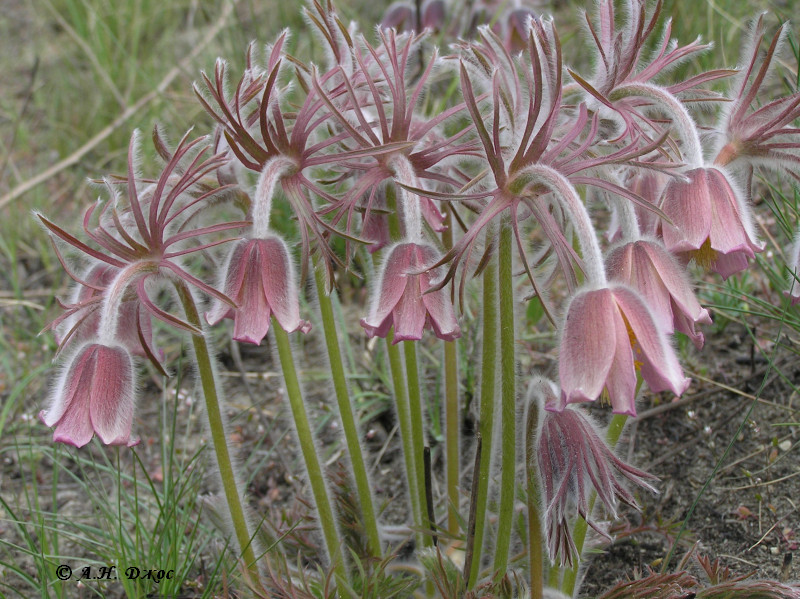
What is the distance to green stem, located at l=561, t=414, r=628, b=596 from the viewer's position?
162 centimetres

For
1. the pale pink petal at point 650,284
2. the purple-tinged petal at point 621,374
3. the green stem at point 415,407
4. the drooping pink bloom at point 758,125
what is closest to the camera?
the purple-tinged petal at point 621,374

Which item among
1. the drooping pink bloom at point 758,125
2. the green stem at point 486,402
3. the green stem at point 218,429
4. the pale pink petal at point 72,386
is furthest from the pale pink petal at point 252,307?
the drooping pink bloom at point 758,125

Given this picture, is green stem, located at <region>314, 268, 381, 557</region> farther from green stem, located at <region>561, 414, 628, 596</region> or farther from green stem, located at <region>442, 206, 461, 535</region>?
green stem, located at <region>561, 414, 628, 596</region>

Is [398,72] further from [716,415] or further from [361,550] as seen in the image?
[716,415]

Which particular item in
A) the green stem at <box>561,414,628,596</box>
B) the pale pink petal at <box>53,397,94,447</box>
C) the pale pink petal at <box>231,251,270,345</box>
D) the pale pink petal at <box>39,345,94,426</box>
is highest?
the pale pink petal at <box>231,251,270,345</box>

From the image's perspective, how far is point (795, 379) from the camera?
93.5 inches

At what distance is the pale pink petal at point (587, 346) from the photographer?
1.17m

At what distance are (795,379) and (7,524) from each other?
247 centimetres

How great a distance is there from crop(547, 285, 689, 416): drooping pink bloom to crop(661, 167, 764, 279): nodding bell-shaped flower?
22 cm

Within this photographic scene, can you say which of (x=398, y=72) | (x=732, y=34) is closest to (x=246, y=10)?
(x=732, y=34)

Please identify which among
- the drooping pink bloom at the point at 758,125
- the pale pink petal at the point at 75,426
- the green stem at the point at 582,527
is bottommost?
the green stem at the point at 582,527

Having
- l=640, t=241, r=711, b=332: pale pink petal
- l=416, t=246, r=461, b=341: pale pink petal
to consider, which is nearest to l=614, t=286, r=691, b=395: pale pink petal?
Answer: l=640, t=241, r=711, b=332: pale pink petal

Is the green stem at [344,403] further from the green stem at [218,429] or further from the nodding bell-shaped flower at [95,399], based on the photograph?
the nodding bell-shaped flower at [95,399]

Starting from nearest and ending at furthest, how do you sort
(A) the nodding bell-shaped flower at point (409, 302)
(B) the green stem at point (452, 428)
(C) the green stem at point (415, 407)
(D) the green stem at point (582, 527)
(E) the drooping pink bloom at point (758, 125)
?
(A) the nodding bell-shaped flower at point (409, 302) < (E) the drooping pink bloom at point (758, 125) < (D) the green stem at point (582, 527) < (C) the green stem at point (415, 407) < (B) the green stem at point (452, 428)
